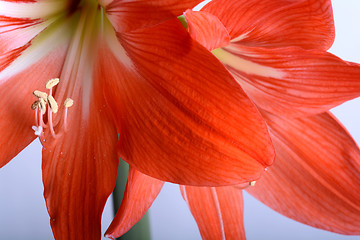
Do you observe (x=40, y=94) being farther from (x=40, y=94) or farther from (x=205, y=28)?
(x=205, y=28)

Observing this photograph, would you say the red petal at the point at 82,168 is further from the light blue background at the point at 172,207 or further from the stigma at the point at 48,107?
the light blue background at the point at 172,207

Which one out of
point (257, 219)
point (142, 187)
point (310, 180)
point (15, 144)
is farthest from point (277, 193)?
point (257, 219)

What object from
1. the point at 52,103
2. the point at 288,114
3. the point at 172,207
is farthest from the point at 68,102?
the point at 172,207

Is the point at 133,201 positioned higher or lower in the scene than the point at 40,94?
lower

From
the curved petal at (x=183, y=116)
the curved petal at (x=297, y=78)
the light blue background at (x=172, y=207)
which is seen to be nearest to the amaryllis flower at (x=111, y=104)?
the curved petal at (x=183, y=116)

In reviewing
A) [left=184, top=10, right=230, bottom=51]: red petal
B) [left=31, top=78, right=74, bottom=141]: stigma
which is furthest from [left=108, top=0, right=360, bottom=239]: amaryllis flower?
[left=31, top=78, right=74, bottom=141]: stigma

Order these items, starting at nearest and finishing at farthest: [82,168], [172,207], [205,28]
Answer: [205,28] < [82,168] < [172,207]
